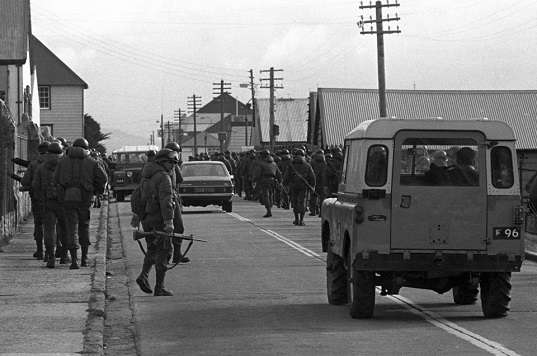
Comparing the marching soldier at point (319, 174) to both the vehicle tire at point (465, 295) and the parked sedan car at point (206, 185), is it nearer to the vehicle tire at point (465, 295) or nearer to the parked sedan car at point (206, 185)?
the parked sedan car at point (206, 185)

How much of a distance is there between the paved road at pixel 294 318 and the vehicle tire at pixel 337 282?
0.14 meters

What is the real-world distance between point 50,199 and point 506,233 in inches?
324

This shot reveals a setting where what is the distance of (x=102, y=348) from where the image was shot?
11.4m

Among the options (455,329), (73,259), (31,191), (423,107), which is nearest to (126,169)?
(31,191)

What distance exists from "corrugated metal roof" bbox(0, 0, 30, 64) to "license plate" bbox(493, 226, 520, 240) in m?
31.3

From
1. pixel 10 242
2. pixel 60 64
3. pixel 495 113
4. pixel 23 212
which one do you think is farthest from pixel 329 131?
pixel 10 242

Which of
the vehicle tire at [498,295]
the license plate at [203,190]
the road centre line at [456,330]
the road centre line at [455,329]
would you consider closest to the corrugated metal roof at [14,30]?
the license plate at [203,190]

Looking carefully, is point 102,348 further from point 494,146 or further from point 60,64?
point 60,64

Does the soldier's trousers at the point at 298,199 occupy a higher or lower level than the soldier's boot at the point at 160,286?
higher

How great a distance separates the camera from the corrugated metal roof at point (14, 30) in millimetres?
42938

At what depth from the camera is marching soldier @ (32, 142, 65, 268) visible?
1917 centimetres

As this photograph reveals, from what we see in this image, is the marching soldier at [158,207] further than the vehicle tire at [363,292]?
Yes

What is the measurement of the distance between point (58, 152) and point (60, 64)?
218 feet

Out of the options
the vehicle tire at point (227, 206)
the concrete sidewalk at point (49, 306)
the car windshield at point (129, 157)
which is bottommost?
the concrete sidewalk at point (49, 306)
